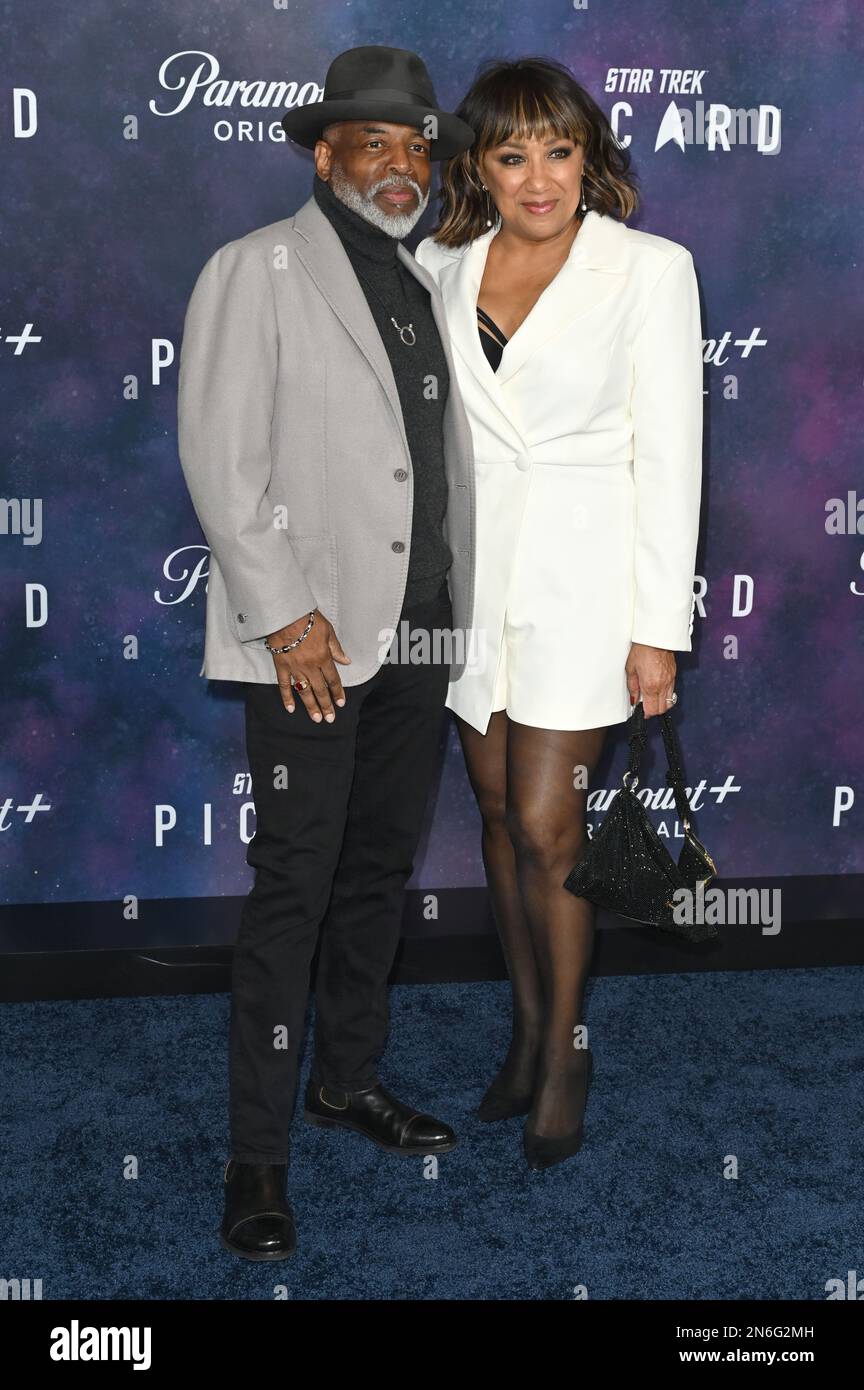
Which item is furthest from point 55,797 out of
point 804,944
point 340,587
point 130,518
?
point 804,944

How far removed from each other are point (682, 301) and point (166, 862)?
2017 mm

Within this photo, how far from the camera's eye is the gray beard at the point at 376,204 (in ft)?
8.16

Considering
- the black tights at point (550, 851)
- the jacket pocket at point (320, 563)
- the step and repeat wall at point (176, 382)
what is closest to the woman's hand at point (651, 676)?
the black tights at point (550, 851)

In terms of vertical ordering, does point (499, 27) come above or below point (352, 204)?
above

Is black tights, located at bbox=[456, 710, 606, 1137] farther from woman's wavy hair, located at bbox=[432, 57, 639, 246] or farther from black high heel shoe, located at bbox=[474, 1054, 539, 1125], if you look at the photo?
woman's wavy hair, located at bbox=[432, 57, 639, 246]

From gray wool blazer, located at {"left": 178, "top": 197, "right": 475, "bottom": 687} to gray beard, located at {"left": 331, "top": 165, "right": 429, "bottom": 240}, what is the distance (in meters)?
0.06

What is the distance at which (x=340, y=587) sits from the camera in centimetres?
251

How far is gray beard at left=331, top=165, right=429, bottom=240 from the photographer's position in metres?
2.49

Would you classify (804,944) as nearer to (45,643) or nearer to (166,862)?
(166,862)

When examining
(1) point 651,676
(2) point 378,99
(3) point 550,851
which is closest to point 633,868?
(3) point 550,851

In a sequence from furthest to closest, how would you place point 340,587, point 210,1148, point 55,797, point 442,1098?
point 55,797
point 442,1098
point 210,1148
point 340,587

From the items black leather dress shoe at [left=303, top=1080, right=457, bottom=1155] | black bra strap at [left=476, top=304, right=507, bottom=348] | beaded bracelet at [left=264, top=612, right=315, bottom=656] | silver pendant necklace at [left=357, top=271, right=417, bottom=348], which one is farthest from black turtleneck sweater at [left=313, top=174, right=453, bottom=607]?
black leather dress shoe at [left=303, top=1080, right=457, bottom=1155]

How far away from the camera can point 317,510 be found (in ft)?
8.09

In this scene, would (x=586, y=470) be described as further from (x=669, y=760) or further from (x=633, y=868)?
(x=633, y=868)
